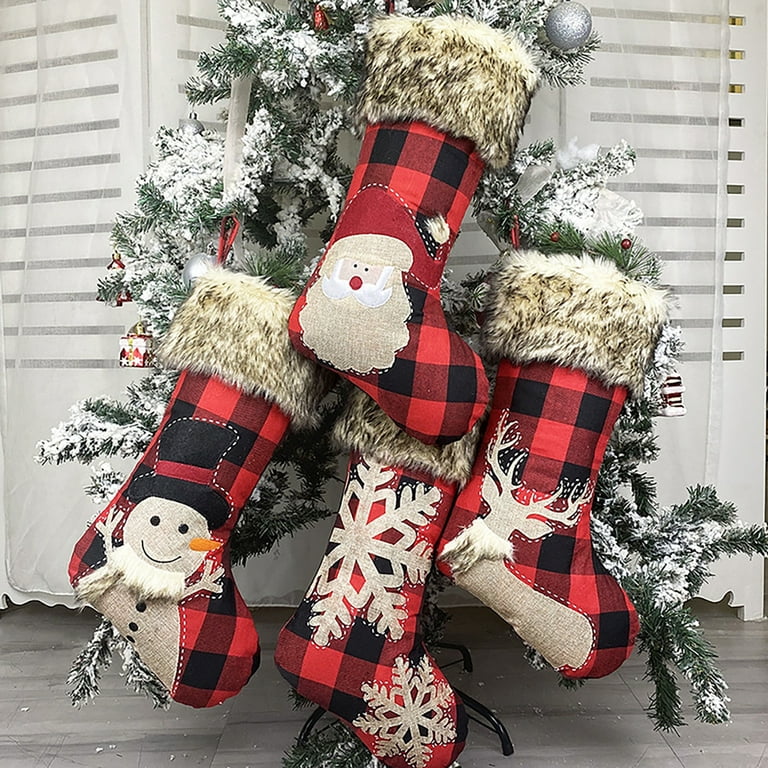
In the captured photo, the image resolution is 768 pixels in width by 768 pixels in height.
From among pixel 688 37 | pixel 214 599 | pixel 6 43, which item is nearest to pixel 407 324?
pixel 214 599

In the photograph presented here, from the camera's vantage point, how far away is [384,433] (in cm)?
109

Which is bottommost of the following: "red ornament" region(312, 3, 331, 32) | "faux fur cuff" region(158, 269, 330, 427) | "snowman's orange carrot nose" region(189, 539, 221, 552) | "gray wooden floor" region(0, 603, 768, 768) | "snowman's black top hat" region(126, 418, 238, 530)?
"gray wooden floor" region(0, 603, 768, 768)

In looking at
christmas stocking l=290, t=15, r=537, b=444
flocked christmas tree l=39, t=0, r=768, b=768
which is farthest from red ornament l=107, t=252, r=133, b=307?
christmas stocking l=290, t=15, r=537, b=444

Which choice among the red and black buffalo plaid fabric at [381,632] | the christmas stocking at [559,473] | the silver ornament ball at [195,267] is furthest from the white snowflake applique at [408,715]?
the silver ornament ball at [195,267]

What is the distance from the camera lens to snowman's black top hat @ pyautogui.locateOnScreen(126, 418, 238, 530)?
1.02 meters

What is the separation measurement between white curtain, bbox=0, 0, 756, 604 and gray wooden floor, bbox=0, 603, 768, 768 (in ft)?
0.98

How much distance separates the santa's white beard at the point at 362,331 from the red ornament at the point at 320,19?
393 mm

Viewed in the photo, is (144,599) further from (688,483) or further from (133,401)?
(688,483)

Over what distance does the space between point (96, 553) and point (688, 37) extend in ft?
4.47

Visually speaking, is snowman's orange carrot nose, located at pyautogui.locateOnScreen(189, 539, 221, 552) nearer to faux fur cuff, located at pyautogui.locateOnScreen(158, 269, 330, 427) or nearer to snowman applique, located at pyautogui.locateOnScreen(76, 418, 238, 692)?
snowman applique, located at pyautogui.locateOnScreen(76, 418, 238, 692)

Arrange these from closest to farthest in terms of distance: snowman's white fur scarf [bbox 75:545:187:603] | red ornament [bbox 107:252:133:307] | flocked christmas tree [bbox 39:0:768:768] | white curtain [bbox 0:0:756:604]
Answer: snowman's white fur scarf [bbox 75:545:187:603] → flocked christmas tree [bbox 39:0:768:768] → red ornament [bbox 107:252:133:307] → white curtain [bbox 0:0:756:604]

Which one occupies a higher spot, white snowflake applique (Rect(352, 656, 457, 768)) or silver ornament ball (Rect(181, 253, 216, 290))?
silver ornament ball (Rect(181, 253, 216, 290))

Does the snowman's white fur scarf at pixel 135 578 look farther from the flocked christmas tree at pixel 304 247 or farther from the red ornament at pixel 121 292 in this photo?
the red ornament at pixel 121 292

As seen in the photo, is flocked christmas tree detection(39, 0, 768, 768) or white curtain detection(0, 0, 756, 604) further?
white curtain detection(0, 0, 756, 604)
